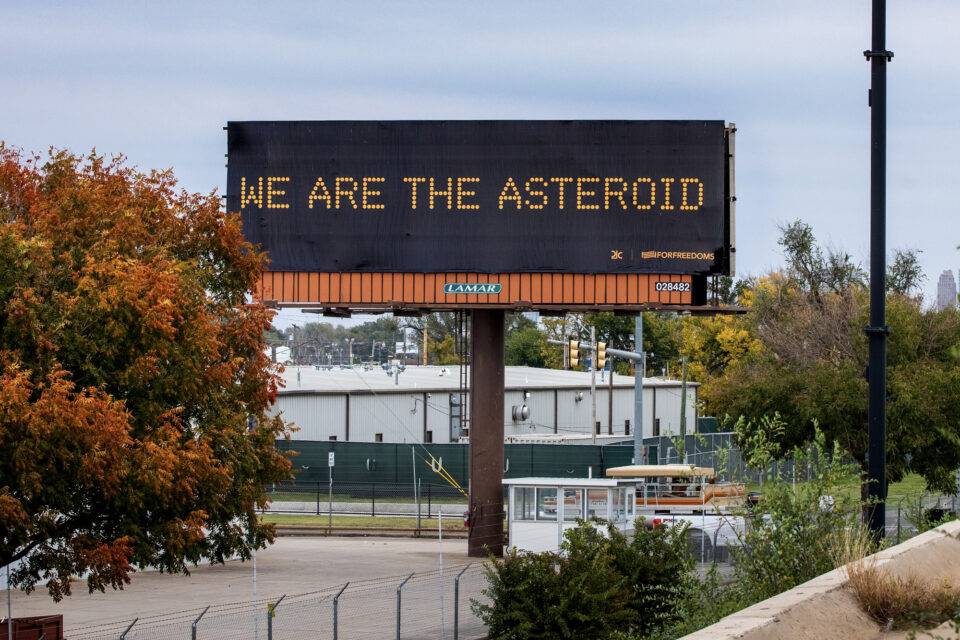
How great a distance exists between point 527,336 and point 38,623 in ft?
344

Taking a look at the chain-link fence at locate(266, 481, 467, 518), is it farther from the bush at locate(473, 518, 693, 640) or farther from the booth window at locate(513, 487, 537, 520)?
the bush at locate(473, 518, 693, 640)

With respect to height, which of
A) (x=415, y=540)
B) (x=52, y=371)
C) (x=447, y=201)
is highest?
(x=447, y=201)

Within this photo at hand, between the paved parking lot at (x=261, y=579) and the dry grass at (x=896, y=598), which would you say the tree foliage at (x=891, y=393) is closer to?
the paved parking lot at (x=261, y=579)

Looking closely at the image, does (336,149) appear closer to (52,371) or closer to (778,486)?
(52,371)

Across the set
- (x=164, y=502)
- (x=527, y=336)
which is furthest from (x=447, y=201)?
(x=527, y=336)

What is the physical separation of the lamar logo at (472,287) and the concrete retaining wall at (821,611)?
16.2 m

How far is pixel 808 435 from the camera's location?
29141 millimetres

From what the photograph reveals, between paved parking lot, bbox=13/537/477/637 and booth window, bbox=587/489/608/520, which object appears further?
booth window, bbox=587/489/608/520

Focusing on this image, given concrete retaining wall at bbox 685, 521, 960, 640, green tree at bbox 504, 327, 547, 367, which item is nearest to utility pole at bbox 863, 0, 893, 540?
concrete retaining wall at bbox 685, 521, 960, 640

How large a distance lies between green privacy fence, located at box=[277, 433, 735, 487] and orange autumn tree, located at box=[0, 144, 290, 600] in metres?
31.1

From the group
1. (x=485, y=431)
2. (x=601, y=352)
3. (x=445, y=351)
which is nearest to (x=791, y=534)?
(x=485, y=431)

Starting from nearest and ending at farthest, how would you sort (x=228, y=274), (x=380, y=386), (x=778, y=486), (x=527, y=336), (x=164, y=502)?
1. (x=778, y=486)
2. (x=164, y=502)
3. (x=228, y=274)
4. (x=380, y=386)
5. (x=527, y=336)

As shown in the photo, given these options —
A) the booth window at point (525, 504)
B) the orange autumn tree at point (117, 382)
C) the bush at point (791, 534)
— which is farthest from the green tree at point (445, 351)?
the bush at point (791, 534)

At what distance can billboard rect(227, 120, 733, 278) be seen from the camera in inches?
1019
